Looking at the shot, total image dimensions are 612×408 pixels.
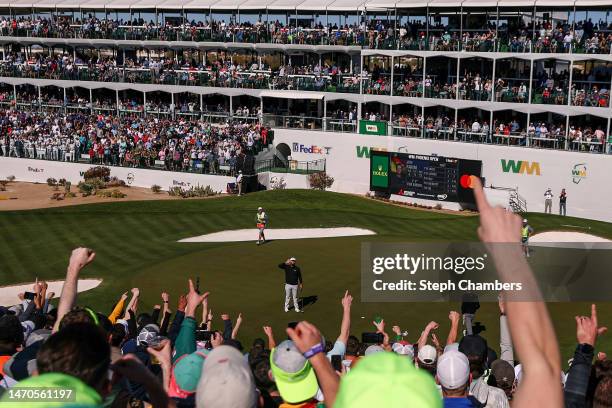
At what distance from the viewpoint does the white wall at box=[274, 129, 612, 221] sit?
39750 mm

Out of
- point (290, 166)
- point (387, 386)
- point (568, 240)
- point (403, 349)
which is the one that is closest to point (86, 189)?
point (290, 166)

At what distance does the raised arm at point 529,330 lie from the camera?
12.6 ft

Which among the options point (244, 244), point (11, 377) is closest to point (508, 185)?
point (244, 244)

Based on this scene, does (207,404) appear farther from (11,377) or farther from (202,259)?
(202,259)

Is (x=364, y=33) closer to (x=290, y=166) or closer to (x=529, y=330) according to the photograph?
(x=290, y=166)

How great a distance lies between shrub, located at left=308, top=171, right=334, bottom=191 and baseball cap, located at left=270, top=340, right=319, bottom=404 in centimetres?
4151

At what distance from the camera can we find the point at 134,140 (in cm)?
5219

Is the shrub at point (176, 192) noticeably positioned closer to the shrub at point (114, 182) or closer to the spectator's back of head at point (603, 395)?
the shrub at point (114, 182)

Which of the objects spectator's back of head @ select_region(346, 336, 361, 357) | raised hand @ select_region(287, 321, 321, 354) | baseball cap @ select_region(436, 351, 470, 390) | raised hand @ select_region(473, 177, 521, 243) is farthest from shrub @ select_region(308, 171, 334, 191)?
raised hand @ select_region(473, 177, 521, 243)

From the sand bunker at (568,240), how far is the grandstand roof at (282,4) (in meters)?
15.2

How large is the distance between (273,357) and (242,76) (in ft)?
167

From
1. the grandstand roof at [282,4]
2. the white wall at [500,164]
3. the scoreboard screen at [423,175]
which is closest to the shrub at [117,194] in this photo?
the white wall at [500,164]

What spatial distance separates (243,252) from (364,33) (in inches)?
1091

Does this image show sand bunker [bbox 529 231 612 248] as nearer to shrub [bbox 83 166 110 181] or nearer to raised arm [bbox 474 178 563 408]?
raised arm [bbox 474 178 563 408]
